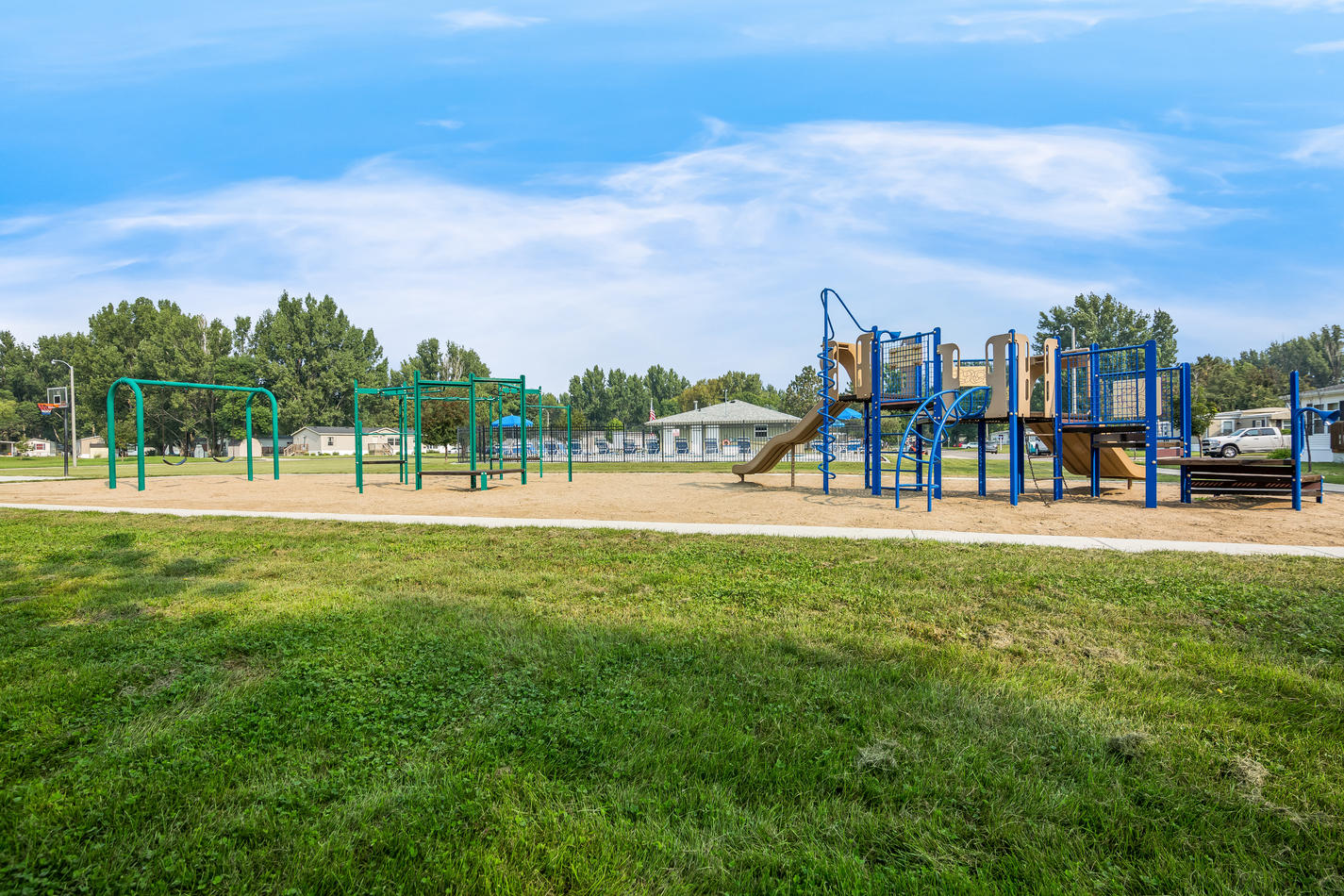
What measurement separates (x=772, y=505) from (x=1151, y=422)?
718 cm

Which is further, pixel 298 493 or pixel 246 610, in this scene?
pixel 298 493

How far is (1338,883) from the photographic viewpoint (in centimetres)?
224

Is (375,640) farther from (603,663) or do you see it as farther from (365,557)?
(365,557)

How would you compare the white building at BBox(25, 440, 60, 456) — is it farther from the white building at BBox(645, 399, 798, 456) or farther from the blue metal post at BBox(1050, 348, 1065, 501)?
the blue metal post at BBox(1050, 348, 1065, 501)

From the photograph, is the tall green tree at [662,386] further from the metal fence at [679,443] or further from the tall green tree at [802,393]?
the metal fence at [679,443]

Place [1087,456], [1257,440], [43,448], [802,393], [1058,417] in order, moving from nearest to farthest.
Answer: [1058,417], [1087,456], [1257,440], [802,393], [43,448]

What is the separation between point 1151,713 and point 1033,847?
5.35 ft

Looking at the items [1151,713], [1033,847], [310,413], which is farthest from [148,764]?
[310,413]

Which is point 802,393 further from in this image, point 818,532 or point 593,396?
point 818,532

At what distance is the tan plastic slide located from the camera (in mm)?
15336

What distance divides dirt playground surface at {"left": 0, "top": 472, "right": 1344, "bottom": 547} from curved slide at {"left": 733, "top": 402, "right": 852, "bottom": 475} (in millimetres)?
545

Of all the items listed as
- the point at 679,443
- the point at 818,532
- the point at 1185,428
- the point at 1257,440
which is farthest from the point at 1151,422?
the point at 679,443

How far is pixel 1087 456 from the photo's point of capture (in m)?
16.2

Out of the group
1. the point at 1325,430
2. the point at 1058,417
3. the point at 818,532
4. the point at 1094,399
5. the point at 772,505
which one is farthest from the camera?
the point at 1325,430
